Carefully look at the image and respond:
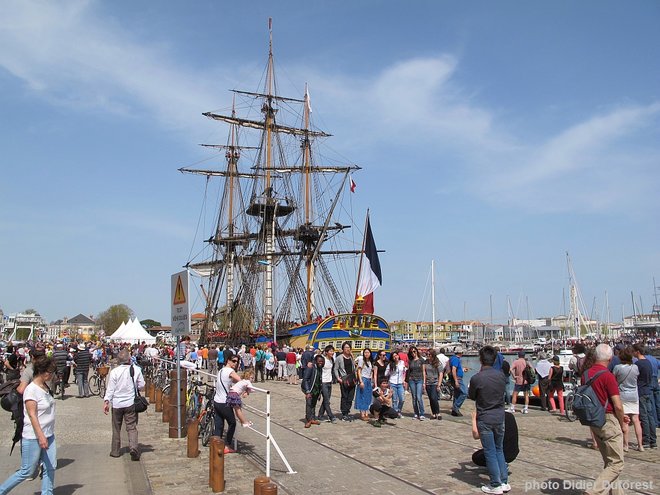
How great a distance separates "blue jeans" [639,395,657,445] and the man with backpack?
4023 mm

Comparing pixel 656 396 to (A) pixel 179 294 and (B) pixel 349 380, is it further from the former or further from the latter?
(A) pixel 179 294

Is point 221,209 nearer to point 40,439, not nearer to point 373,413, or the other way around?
point 373,413

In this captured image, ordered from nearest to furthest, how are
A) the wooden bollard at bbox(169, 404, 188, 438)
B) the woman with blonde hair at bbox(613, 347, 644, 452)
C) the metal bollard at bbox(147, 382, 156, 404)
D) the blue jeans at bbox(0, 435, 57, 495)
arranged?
the blue jeans at bbox(0, 435, 57, 495) → the woman with blonde hair at bbox(613, 347, 644, 452) → the wooden bollard at bbox(169, 404, 188, 438) → the metal bollard at bbox(147, 382, 156, 404)

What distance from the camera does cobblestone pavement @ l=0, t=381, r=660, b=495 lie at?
23.3ft

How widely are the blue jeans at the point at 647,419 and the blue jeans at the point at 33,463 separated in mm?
8984

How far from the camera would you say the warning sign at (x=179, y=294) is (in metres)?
9.90

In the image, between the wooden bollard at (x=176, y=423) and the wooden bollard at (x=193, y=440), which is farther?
the wooden bollard at (x=176, y=423)

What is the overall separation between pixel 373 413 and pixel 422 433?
1.77 m

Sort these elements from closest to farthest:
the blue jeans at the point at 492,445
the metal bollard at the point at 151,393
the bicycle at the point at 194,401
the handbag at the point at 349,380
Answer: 1. the blue jeans at the point at 492,445
2. the bicycle at the point at 194,401
3. the handbag at the point at 349,380
4. the metal bollard at the point at 151,393

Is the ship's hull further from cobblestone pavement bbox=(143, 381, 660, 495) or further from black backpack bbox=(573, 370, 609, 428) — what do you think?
black backpack bbox=(573, 370, 609, 428)

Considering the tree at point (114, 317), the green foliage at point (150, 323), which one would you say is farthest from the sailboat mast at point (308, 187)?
the green foliage at point (150, 323)

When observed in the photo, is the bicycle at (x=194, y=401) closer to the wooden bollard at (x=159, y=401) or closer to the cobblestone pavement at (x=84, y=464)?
the cobblestone pavement at (x=84, y=464)

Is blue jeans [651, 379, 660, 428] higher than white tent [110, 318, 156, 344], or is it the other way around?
white tent [110, 318, 156, 344]

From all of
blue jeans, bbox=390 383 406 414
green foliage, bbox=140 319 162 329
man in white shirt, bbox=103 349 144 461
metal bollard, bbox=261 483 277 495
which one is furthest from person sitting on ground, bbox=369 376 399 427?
green foliage, bbox=140 319 162 329
